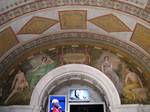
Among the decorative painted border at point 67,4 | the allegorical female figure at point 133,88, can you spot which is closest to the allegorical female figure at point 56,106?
the allegorical female figure at point 133,88

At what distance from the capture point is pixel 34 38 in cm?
859

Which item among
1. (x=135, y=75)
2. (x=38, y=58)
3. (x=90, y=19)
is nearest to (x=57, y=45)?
(x=38, y=58)

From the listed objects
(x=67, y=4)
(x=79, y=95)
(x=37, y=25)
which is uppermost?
(x=67, y=4)

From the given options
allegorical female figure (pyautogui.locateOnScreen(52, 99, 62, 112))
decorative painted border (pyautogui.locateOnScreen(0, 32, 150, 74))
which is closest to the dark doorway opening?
allegorical female figure (pyautogui.locateOnScreen(52, 99, 62, 112))

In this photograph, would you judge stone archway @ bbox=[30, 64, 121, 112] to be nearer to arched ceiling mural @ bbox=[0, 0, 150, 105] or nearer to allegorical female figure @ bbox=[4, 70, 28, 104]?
arched ceiling mural @ bbox=[0, 0, 150, 105]

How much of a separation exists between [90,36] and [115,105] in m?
2.01

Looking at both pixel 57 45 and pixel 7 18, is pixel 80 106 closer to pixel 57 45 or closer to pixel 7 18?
pixel 57 45

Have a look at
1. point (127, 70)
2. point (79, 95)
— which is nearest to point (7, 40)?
point (79, 95)

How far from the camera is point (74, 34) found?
881 centimetres

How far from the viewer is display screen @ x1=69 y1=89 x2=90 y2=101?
8914 millimetres

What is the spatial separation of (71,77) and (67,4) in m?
2.23

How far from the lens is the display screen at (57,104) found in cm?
867

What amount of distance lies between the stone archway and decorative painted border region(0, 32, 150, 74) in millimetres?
810

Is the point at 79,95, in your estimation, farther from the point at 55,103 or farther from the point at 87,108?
the point at 55,103
